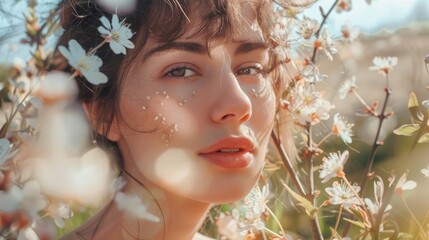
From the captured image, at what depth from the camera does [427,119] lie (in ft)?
3.04

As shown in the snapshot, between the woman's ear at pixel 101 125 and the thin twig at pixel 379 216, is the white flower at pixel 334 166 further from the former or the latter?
the woman's ear at pixel 101 125

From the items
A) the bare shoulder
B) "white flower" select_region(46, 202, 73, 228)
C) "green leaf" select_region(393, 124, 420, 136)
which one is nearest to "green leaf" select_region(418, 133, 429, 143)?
"green leaf" select_region(393, 124, 420, 136)

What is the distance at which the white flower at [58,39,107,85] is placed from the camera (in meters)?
0.88

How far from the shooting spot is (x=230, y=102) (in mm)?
1074

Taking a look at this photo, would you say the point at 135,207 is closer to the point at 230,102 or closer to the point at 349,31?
the point at 230,102

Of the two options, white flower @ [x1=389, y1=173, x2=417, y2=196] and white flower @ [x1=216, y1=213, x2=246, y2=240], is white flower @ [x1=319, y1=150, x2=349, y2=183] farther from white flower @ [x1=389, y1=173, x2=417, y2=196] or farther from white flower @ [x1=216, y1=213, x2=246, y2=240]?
white flower @ [x1=216, y1=213, x2=246, y2=240]

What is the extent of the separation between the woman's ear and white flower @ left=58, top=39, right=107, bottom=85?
32 cm

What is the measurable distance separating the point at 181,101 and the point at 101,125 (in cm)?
19

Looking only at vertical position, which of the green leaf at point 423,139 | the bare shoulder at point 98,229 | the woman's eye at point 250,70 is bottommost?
the bare shoulder at point 98,229

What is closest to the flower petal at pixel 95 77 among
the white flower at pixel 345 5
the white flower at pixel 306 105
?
the white flower at pixel 306 105

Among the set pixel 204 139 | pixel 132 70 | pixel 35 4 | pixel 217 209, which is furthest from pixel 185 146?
pixel 217 209

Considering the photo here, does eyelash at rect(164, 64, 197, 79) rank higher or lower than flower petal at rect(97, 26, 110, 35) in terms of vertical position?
lower

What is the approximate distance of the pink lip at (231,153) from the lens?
109cm

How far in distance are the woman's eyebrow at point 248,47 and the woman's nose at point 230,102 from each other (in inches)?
2.7
